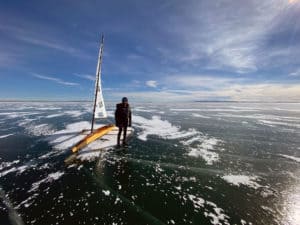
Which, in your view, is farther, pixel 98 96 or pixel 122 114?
pixel 98 96

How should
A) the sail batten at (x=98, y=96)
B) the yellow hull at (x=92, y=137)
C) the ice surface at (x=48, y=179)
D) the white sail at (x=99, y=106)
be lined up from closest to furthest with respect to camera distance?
the ice surface at (x=48, y=179)
the yellow hull at (x=92, y=137)
the sail batten at (x=98, y=96)
the white sail at (x=99, y=106)

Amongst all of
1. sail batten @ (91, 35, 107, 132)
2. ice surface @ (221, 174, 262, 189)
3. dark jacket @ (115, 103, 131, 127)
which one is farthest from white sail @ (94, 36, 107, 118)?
ice surface @ (221, 174, 262, 189)

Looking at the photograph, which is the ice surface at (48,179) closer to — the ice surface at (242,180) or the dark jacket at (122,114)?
the dark jacket at (122,114)

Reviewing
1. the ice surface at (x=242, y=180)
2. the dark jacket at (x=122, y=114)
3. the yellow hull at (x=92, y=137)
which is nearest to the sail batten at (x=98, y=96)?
the yellow hull at (x=92, y=137)

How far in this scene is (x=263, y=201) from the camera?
18.2 feet

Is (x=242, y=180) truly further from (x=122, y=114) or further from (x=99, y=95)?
(x=99, y=95)

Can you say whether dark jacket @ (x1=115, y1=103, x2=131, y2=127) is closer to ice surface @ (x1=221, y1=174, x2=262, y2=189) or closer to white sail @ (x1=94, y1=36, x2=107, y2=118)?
white sail @ (x1=94, y1=36, x2=107, y2=118)

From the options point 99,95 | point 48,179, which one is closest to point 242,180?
point 48,179

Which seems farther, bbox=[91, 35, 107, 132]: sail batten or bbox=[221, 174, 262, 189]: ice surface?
bbox=[91, 35, 107, 132]: sail batten

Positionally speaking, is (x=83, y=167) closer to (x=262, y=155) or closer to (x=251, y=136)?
(x=262, y=155)

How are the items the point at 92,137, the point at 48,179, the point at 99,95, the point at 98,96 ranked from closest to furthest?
the point at 48,179 → the point at 92,137 → the point at 98,96 → the point at 99,95

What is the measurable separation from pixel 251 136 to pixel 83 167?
13.4 meters

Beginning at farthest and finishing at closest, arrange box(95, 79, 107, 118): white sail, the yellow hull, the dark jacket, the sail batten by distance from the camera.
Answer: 1. box(95, 79, 107, 118): white sail
2. the sail batten
3. the dark jacket
4. the yellow hull

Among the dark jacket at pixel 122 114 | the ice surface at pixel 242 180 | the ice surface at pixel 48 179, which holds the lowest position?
the ice surface at pixel 48 179
